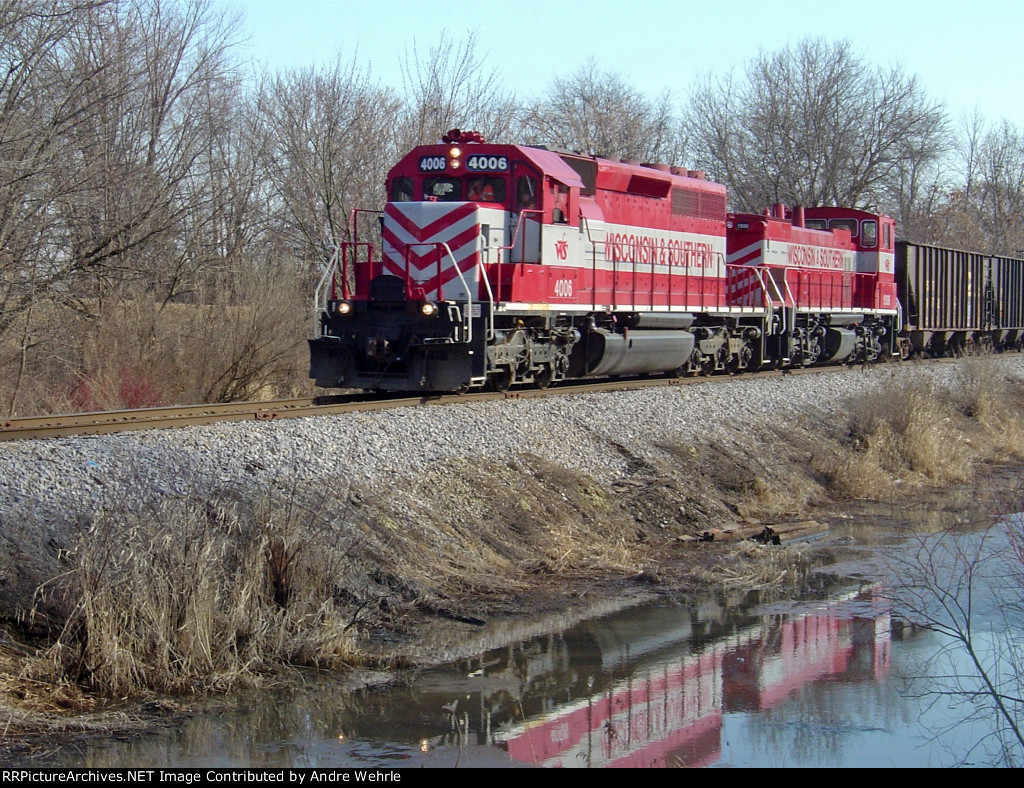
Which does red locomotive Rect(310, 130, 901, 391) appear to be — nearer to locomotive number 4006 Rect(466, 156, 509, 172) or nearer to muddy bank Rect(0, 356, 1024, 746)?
locomotive number 4006 Rect(466, 156, 509, 172)

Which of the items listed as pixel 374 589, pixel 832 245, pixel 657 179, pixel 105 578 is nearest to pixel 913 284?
pixel 832 245

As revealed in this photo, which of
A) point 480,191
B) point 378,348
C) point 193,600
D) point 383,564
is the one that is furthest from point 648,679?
point 480,191

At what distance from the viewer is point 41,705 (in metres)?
5.83

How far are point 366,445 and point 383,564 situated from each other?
7.22ft

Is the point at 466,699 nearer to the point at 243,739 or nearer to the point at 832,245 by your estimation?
the point at 243,739

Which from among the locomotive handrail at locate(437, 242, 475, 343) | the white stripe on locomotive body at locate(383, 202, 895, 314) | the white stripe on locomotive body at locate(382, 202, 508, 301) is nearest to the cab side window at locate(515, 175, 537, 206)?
the white stripe on locomotive body at locate(383, 202, 895, 314)

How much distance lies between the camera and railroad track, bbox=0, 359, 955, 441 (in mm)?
9680

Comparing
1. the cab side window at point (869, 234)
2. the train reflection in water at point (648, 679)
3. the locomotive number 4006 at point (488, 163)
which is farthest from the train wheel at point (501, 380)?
the cab side window at point (869, 234)

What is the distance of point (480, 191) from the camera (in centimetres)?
1458

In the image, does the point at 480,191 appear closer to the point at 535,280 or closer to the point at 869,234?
the point at 535,280

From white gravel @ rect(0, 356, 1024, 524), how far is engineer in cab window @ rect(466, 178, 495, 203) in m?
2.94

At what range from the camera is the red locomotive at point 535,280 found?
13461 mm

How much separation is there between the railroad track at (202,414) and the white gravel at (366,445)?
1.51ft

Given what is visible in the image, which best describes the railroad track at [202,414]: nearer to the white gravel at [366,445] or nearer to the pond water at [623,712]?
the white gravel at [366,445]
